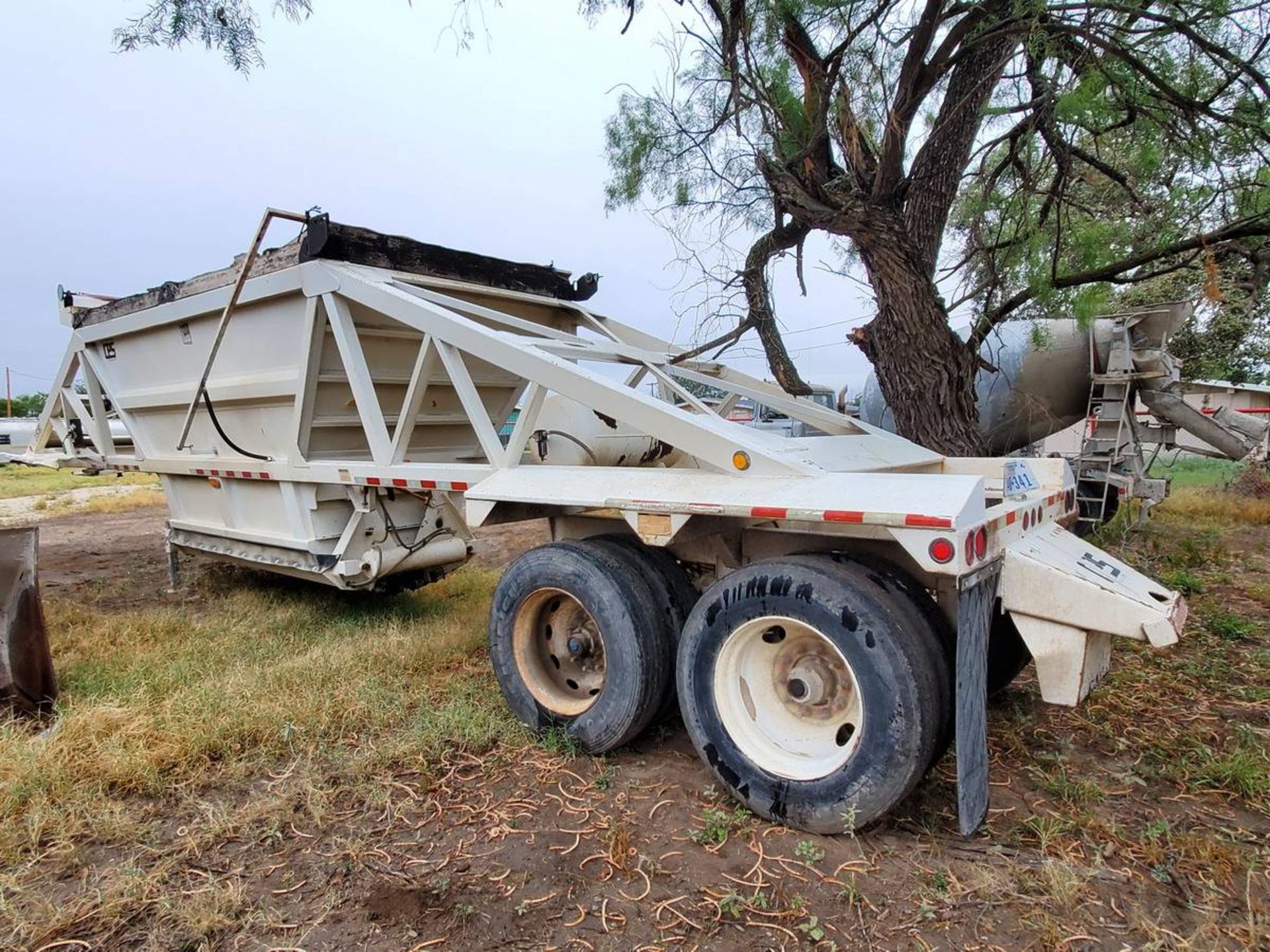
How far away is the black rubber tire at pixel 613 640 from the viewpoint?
3.02m

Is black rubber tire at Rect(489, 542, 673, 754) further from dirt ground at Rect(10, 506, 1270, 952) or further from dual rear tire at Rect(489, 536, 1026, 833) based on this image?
dirt ground at Rect(10, 506, 1270, 952)

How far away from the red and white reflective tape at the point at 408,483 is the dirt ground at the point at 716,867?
Result: 1.32m

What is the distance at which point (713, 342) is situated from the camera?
4930 millimetres

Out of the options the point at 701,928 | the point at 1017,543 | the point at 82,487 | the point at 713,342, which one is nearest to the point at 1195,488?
the point at 713,342

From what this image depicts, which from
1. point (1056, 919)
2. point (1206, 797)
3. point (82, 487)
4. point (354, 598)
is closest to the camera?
point (1056, 919)

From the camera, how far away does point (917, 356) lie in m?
5.18

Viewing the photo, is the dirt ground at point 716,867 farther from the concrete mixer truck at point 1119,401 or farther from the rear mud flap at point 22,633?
the concrete mixer truck at point 1119,401

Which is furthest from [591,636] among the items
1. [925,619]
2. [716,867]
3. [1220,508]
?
[1220,508]

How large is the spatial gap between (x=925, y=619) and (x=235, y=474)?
4595mm

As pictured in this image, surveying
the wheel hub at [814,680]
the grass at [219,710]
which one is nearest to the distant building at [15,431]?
the grass at [219,710]

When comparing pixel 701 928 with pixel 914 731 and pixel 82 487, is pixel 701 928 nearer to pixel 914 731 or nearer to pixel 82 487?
pixel 914 731

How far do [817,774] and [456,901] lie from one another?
1.21m

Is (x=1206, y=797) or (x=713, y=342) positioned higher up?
(x=713, y=342)

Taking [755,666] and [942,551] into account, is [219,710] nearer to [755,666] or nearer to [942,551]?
[755,666]
